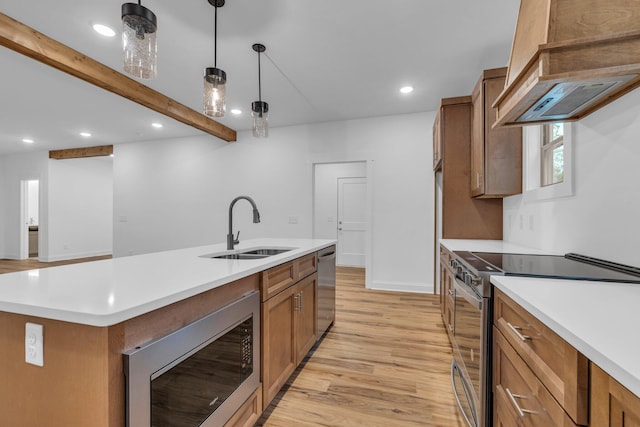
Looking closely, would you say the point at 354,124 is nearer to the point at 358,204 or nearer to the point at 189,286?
the point at 358,204

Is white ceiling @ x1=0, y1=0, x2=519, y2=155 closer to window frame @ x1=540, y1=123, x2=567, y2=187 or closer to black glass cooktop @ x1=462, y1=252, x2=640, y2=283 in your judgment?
window frame @ x1=540, y1=123, x2=567, y2=187

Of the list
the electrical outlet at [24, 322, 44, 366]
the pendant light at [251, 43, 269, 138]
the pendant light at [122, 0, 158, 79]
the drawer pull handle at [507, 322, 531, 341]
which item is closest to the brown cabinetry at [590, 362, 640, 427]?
the drawer pull handle at [507, 322, 531, 341]

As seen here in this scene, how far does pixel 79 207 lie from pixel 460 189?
29.3ft

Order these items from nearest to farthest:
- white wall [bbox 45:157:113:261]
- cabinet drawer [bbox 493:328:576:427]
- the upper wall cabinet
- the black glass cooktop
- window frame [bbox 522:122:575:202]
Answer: cabinet drawer [bbox 493:328:576:427]
the black glass cooktop
window frame [bbox 522:122:575:202]
the upper wall cabinet
white wall [bbox 45:157:113:261]

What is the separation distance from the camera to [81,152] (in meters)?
6.62

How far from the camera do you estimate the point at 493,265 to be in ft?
4.94

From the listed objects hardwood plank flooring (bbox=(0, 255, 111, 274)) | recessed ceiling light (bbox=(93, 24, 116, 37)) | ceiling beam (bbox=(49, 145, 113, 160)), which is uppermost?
recessed ceiling light (bbox=(93, 24, 116, 37))

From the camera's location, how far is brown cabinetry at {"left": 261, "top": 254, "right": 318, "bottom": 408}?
1612mm

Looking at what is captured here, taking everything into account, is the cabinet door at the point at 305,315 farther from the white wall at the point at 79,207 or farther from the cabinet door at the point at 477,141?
the white wall at the point at 79,207

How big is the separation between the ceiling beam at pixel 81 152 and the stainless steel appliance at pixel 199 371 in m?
6.70

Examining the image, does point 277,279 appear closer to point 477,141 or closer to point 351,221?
point 477,141

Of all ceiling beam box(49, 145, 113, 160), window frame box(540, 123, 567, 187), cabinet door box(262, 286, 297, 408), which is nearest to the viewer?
cabinet door box(262, 286, 297, 408)

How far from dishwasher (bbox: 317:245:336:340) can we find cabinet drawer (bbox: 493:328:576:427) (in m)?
1.51

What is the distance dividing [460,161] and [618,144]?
5.49 ft
